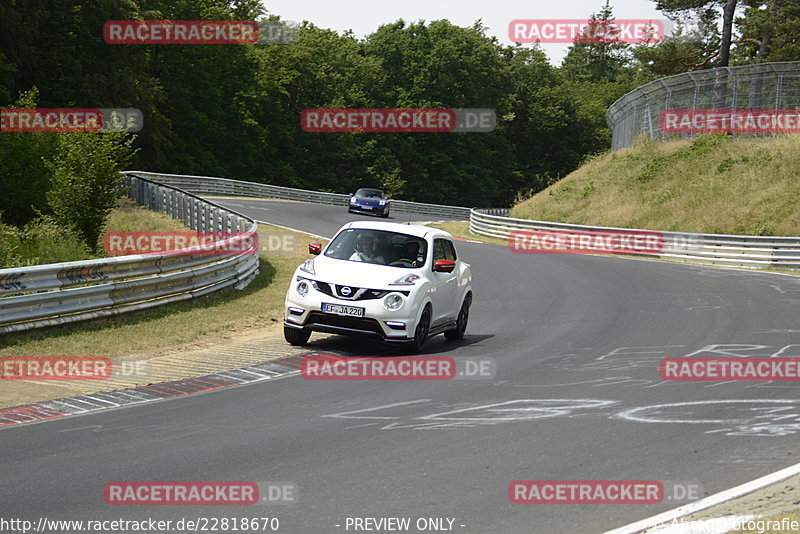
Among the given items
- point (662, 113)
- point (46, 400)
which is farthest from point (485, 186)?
point (46, 400)

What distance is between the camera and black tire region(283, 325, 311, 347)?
1198 cm

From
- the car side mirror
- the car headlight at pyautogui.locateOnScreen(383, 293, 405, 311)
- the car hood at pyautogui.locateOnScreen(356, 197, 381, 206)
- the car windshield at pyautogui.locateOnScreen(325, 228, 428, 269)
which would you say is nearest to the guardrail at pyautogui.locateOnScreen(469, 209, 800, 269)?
the car hood at pyautogui.locateOnScreen(356, 197, 381, 206)

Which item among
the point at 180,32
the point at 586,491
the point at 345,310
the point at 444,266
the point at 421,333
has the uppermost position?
the point at 180,32

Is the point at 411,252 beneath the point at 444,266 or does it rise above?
above

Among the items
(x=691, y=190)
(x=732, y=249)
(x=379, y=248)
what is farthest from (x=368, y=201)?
(x=379, y=248)

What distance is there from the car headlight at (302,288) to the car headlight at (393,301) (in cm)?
110

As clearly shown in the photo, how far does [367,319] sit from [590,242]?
23759 millimetres

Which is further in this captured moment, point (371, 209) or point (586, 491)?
point (371, 209)

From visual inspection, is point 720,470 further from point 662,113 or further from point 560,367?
point 662,113

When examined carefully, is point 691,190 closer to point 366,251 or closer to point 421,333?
point 366,251

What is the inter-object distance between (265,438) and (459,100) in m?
89.1

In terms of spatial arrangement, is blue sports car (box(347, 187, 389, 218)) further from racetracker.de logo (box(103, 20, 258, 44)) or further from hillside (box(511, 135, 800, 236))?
racetracker.de logo (box(103, 20, 258, 44))

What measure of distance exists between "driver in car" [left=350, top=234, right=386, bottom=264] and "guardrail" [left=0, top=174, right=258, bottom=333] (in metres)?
3.88

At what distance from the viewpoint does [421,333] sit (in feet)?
38.5
